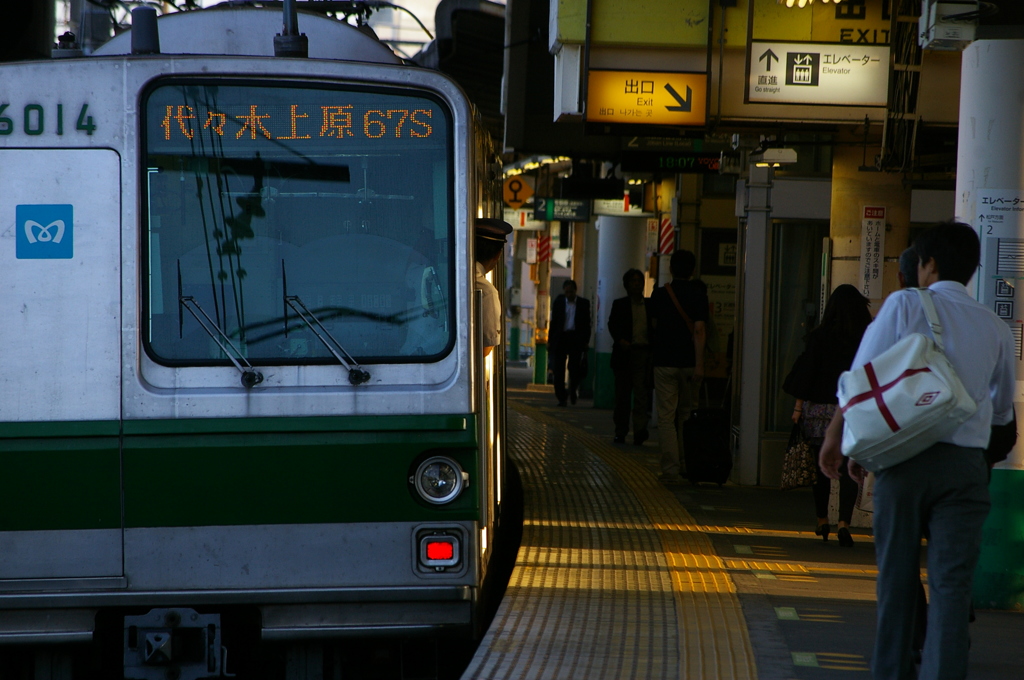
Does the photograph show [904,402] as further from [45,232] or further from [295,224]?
[45,232]

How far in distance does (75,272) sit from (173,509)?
878mm

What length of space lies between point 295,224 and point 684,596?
2.55 meters

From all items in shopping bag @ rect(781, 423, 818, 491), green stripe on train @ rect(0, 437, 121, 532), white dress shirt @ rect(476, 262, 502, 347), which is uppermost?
white dress shirt @ rect(476, 262, 502, 347)

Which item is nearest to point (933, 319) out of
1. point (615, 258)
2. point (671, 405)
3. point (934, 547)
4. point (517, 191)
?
point (934, 547)

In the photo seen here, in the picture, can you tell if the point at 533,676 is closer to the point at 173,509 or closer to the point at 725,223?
the point at 173,509

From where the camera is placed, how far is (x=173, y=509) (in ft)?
13.6

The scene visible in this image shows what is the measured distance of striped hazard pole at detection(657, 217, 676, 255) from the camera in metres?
15.4

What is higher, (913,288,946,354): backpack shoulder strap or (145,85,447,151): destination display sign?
(145,85,447,151): destination display sign

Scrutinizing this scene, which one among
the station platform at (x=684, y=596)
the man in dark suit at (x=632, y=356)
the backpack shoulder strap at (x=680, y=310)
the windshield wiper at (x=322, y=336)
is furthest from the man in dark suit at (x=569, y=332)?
the windshield wiper at (x=322, y=336)

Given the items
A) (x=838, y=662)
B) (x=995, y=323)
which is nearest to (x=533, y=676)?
(x=838, y=662)

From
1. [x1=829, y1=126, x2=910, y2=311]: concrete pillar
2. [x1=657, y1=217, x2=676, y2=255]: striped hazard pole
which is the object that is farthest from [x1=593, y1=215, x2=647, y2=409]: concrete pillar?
[x1=829, y1=126, x2=910, y2=311]: concrete pillar

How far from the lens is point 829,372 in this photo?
740 cm

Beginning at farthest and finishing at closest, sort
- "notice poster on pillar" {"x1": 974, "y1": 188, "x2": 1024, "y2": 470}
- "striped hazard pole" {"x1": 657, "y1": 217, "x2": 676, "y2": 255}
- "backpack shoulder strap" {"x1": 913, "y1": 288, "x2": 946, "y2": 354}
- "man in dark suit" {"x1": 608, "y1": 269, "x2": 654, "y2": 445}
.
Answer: "striped hazard pole" {"x1": 657, "y1": 217, "x2": 676, "y2": 255} → "man in dark suit" {"x1": 608, "y1": 269, "x2": 654, "y2": 445} → "notice poster on pillar" {"x1": 974, "y1": 188, "x2": 1024, "y2": 470} → "backpack shoulder strap" {"x1": 913, "y1": 288, "x2": 946, "y2": 354}

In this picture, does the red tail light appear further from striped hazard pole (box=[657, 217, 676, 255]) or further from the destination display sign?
striped hazard pole (box=[657, 217, 676, 255])
